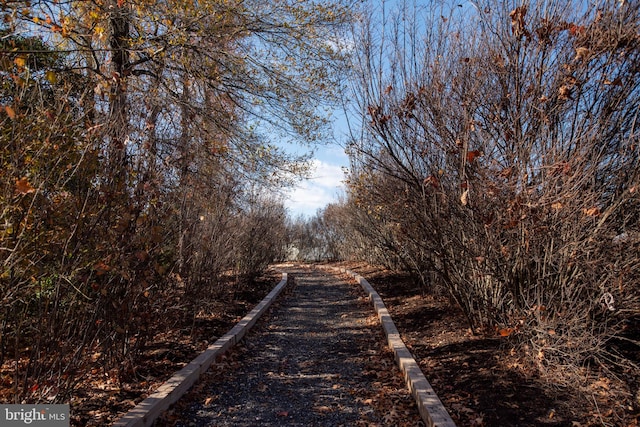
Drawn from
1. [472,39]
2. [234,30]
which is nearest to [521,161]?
[472,39]

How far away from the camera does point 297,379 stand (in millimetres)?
4840

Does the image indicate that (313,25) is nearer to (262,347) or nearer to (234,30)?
(234,30)

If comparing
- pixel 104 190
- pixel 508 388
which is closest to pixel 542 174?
pixel 508 388

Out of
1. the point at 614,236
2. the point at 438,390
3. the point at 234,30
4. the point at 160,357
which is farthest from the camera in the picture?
the point at 234,30

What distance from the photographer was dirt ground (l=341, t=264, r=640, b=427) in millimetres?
3395

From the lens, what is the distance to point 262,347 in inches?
241

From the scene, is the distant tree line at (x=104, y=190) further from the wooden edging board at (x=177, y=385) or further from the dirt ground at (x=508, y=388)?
the dirt ground at (x=508, y=388)

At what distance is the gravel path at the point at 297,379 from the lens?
3846 mm

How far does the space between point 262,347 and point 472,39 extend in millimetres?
4859

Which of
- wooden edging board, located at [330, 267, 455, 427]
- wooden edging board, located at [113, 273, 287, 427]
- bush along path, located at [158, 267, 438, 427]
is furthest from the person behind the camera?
bush along path, located at [158, 267, 438, 427]

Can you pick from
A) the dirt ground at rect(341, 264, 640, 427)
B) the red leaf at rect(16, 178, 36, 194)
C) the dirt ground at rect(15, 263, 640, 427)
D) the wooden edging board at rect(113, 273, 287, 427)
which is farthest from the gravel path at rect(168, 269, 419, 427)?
the red leaf at rect(16, 178, 36, 194)

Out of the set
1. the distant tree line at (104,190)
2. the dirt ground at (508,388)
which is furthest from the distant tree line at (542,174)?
the distant tree line at (104,190)

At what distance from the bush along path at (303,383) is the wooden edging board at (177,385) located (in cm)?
8

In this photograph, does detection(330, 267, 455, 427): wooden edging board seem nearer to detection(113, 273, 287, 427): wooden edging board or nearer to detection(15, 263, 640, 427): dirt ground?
detection(15, 263, 640, 427): dirt ground
